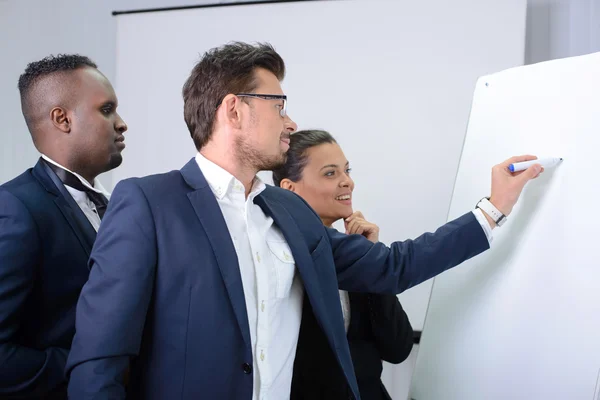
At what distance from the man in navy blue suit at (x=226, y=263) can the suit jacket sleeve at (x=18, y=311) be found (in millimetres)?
194

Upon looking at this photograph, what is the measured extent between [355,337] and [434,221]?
1.22 m

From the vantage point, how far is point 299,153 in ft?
7.35

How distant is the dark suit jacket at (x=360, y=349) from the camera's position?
1.71 metres

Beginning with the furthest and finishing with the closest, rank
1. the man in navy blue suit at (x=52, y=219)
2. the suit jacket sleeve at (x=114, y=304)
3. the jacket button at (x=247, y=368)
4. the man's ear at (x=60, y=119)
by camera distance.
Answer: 1. the man's ear at (x=60, y=119)
2. the man in navy blue suit at (x=52, y=219)
3. the jacket button at (x=247, y=368)
4. the suit jacket sleeve at (x=114, y=304)

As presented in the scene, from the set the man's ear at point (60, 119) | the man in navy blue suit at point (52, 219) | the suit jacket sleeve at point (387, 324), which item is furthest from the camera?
the suit jacket sleeve at point (387, 324)

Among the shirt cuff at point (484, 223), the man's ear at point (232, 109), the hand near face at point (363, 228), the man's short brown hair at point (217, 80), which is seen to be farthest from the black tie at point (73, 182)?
the shirt cuff at point (484, 223)

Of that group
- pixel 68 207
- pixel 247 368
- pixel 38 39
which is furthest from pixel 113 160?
pixel 38 39

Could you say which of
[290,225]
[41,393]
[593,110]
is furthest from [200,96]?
[593,110]

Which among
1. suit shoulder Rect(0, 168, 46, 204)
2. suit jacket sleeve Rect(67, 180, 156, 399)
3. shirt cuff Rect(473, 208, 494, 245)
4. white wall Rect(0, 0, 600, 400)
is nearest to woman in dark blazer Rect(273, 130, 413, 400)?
shirt cuff Rect(473, 208, 494, 245)

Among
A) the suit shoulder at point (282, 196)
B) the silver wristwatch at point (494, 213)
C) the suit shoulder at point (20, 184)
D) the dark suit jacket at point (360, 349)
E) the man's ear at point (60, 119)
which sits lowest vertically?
the dark suit jacket at point (360, 349)

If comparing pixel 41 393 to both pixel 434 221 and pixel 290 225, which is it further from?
pixel 434 221

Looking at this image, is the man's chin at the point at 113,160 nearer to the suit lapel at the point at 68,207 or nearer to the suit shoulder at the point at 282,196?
the suit lapel at the point at 68,207

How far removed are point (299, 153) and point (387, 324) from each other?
2.24 feet

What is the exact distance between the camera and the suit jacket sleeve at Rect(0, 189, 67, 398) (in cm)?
146
